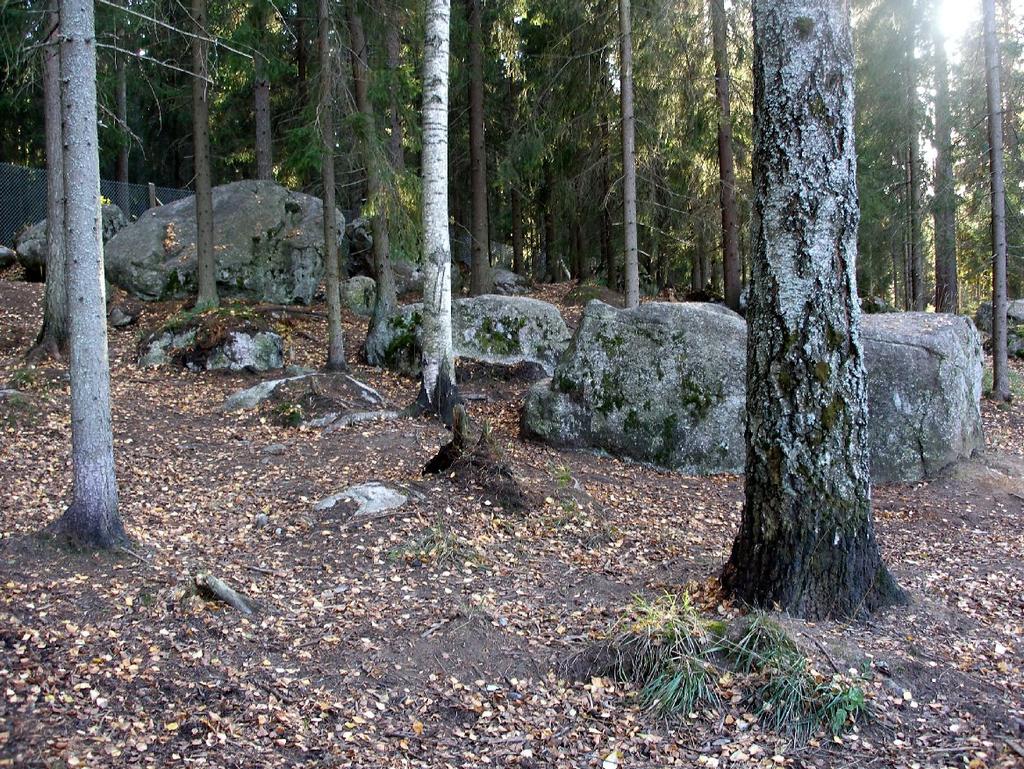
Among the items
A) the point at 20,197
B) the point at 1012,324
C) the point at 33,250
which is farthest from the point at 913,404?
the point at 20,197

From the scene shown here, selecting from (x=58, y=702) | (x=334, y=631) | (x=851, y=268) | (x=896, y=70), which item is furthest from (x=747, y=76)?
(x=58, y=702)

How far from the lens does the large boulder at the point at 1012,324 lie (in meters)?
17.4

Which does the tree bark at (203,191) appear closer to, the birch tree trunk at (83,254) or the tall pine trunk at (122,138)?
the tall pine trunk at (122,138)

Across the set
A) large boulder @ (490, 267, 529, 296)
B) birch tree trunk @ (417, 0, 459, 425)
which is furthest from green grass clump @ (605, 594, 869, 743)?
large boulder @ (490, 267, 529, 296)

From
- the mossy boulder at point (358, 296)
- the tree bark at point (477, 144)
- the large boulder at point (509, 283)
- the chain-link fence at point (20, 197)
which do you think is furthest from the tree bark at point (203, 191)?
the large boulder at point (509, 283)

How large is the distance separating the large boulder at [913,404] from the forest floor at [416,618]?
0.96ft

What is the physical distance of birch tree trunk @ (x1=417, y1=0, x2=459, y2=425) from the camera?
849 cm

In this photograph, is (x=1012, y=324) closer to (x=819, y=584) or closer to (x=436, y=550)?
(x=819, y=584)

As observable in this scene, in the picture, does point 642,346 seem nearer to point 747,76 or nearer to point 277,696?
point 277,696

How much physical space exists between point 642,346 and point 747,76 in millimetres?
8974

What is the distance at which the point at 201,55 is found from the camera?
38.1 ft

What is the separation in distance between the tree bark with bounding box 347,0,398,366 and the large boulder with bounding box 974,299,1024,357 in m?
13.9

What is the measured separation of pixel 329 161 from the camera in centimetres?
1119

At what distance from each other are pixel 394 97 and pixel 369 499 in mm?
8353
